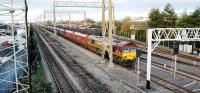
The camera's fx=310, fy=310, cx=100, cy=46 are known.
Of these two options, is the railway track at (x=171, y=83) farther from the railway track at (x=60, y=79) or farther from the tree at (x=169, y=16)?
the tree at (x=169, y=16)

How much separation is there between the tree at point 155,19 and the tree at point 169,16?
885mm

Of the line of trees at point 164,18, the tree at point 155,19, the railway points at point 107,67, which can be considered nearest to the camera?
the railway points at point 107,67

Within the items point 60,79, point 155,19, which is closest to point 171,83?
point 60,79

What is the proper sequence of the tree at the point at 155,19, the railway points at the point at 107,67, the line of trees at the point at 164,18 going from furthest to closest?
the tree at the point at 155,19 → the line of trees at the point at 164,18 → the railway points at the point at 107,67

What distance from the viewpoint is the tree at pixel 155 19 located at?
68.2m

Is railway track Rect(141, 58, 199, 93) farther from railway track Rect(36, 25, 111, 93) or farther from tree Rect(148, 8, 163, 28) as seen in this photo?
tree Rect(148, 8, 163, 28)

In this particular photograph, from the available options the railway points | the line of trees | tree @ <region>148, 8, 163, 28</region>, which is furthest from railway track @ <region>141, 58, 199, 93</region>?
tree @ <region>148, 8, 163, 28</region>

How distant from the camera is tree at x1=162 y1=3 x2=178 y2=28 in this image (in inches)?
2645

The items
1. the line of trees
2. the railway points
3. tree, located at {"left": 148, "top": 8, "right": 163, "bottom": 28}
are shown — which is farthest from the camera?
tree, located at {"left": 148, "top": 8, "right": 163, "bottom": 28}

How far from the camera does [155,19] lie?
6938cm

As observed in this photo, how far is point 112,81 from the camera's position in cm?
2873

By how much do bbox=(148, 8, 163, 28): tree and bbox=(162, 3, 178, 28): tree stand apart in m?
0.89

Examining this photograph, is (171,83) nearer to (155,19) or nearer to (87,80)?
(87,80)

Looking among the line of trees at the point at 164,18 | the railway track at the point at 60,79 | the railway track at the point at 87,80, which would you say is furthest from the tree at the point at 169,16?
the railway track at the point at 60,79
